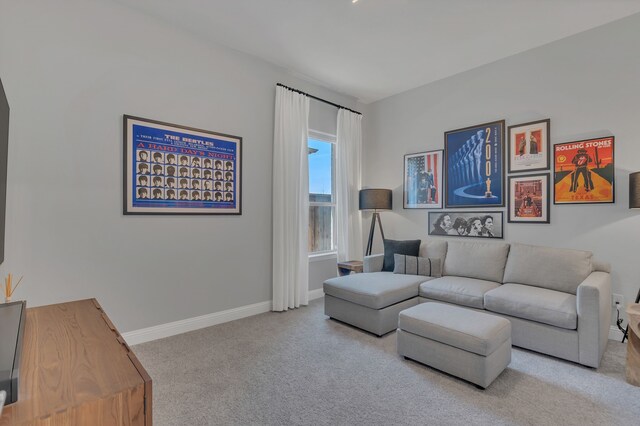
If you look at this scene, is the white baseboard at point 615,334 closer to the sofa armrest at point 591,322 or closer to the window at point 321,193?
the sofa armrest at point 591,322

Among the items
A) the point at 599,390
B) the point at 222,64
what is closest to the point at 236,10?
the point at 222,64

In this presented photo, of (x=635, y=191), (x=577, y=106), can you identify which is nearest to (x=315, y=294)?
(x=635, y=191)

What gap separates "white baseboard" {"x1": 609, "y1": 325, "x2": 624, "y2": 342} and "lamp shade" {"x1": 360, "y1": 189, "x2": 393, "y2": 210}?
259 centimetres

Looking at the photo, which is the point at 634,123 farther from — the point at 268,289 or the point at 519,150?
the point at 268,289

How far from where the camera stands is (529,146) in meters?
3.30

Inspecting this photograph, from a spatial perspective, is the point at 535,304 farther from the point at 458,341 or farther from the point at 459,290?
the point at 458,341

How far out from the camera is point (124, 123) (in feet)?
8.56

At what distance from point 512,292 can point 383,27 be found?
272 centimetres

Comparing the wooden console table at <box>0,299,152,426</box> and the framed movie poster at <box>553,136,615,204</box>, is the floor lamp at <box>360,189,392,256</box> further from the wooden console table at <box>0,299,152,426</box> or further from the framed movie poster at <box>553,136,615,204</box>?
the wooden console table at <box>0,299,152,426</box>

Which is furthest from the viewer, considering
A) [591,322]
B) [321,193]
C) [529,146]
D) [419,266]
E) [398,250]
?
[321,193]

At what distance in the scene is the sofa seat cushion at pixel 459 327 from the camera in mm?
2045

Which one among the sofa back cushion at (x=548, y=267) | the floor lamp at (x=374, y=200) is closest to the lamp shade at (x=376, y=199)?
the floor lamp at (x=374, y=200)

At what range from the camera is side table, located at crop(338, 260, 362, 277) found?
4.07 metres

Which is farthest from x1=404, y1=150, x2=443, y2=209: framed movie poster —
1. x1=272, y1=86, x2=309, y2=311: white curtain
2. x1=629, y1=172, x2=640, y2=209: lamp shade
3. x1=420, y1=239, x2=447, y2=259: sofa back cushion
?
x1=629, y1=172, x2=640, y2=209: lamp shade
